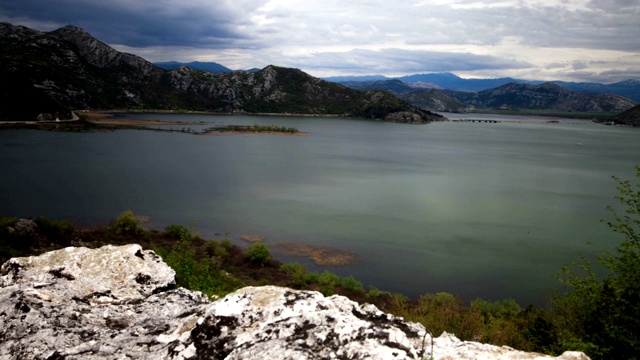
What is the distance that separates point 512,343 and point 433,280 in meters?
15.7

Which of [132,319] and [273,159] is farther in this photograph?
[273,159]

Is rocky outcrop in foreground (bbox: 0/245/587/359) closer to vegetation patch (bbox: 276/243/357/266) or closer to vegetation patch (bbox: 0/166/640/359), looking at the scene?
vegetation patch (bbox: 0/166/640/359)

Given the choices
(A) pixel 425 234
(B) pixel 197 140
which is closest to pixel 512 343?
(A) pixel 425 234

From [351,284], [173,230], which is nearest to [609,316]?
[351,284]

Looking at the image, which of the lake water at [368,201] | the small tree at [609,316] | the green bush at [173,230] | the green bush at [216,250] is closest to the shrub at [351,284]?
the lake water at [368,201]

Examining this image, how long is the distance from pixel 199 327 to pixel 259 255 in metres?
22.7

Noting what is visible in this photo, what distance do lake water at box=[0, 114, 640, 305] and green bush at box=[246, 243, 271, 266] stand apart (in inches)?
79.7

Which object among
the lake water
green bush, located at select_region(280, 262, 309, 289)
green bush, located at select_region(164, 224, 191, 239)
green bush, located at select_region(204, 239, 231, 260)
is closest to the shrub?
the lake water

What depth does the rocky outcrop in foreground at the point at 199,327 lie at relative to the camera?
4.45 metres

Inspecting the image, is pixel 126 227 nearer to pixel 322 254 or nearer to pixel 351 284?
pixel 322 254

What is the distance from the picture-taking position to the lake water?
29.1 meters

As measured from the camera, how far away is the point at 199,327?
4836 mm

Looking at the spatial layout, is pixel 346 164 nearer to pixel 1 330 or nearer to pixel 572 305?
pixel 572 305

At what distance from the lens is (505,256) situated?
1211 inches
